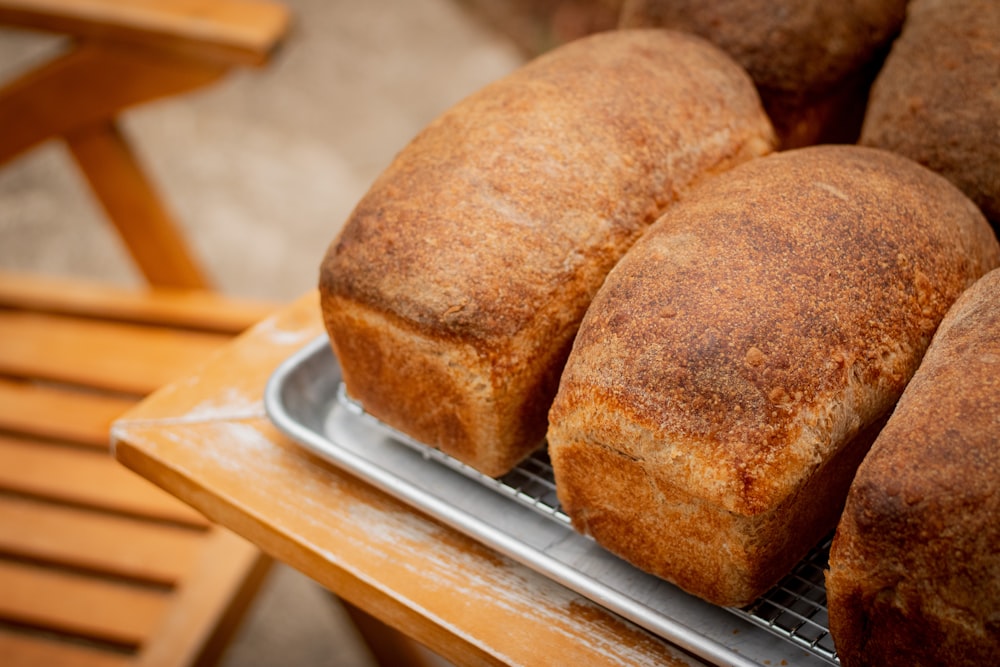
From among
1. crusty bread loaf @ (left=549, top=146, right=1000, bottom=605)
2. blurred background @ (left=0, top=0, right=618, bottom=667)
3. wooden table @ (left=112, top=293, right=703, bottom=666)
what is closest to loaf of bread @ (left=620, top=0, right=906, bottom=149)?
crusty bread loaf @ (left=549, top=146, right=1000, bottom=605)

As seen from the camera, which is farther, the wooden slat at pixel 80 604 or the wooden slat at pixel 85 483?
the wooden slat at pixel 85 483

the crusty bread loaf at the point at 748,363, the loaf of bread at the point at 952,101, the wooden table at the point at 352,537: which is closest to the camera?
the crusty bread loaf at the point at 748,363

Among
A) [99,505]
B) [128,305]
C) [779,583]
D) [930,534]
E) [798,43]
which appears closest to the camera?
Answer: [930,534]

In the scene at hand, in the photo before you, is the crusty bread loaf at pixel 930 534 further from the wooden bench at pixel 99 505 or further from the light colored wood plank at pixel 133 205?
the light colored wood plank at pixel 133 205

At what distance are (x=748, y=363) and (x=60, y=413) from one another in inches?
57.9

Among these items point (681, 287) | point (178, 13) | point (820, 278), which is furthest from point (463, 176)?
point (178, 13)

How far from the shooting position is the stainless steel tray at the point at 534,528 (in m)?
0.88

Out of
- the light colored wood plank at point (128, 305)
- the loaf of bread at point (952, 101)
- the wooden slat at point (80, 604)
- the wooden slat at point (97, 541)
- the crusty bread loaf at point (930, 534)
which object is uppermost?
A: the loaf of bread at point (952, 101)

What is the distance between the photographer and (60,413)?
6.07 feet

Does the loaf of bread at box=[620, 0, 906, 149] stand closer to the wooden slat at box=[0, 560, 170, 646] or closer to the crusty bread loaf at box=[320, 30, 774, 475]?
the crusty bread loaf at box=[320, 30, 774, 475]

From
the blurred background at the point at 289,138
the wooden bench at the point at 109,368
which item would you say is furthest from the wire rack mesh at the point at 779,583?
the blurred background at the point at 289,138

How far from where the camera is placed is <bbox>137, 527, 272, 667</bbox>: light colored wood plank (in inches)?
61.1

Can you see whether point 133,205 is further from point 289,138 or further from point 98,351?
point 289,138

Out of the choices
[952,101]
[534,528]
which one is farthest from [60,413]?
[952,101]
